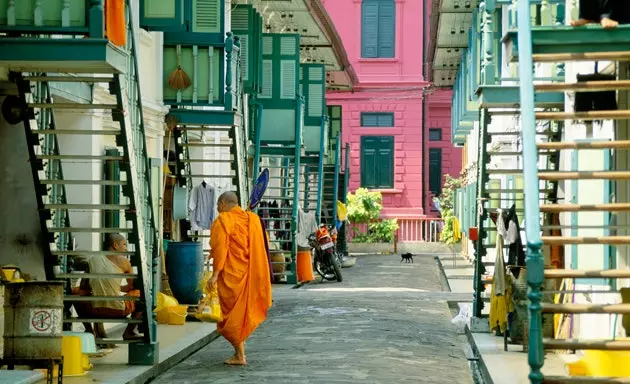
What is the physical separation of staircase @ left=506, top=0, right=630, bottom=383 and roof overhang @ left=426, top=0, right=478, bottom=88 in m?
18.3

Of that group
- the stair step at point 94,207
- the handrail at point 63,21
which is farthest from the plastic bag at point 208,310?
the handrail at point 63,21

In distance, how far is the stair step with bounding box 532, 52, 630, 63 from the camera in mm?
10961

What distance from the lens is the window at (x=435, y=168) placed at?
59.1 meters

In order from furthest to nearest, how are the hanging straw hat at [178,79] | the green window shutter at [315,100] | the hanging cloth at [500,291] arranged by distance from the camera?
1. the green window shutter at [315,100]
2. the hanging straw hat at [178,79]
3. the hanging cloth at [500,291]

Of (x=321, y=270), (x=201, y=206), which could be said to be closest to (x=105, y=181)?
(x=201, y=206)

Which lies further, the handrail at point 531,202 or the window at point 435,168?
the window at point 435,168

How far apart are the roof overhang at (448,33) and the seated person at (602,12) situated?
2012cm

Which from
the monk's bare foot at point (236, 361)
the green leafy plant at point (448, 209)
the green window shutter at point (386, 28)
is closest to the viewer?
the monk's bare foot at point (236, 361)

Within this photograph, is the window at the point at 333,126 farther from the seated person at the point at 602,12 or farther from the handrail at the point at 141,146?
the seated person at the point at 602,12

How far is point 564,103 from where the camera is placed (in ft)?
54.0

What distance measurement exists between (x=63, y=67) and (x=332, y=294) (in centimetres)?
1430

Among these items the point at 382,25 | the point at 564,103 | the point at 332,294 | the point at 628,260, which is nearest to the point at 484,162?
the point at 564,103

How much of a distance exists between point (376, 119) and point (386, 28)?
3495 mm

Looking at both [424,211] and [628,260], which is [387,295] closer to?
[628,260]
